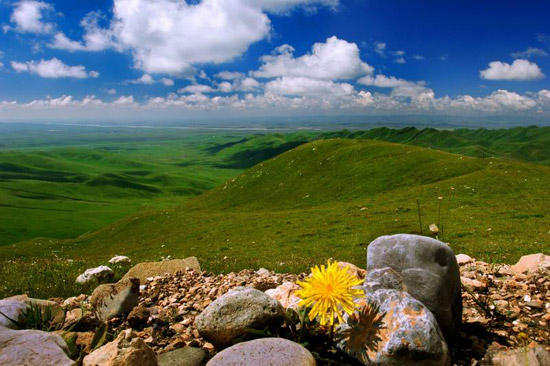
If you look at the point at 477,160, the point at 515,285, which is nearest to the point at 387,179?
the point at 477,160

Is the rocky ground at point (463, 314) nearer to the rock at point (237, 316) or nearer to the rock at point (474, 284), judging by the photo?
the rock at point (474, 284)

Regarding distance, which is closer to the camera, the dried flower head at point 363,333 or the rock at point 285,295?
the dried flower head at point 363,333

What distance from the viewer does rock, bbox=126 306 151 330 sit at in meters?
5.90

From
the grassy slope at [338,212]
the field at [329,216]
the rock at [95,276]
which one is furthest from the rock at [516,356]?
the rock at [95,276]

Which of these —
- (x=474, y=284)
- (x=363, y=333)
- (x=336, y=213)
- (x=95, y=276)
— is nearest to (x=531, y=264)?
(x=474, y=284)

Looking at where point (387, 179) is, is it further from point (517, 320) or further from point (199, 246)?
point (517, 320)

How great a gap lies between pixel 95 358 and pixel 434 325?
13.6 feet

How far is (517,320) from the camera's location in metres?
5.39

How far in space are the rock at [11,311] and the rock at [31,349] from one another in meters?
1.02

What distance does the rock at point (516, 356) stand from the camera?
4051 millimetres

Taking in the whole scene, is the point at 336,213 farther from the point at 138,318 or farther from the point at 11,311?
the point at 11,311

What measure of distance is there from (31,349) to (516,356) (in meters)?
5.88

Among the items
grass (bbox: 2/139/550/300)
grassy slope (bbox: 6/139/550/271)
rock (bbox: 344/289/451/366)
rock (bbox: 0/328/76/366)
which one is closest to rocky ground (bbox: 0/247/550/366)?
rock (bbox: 0/328/76/366)

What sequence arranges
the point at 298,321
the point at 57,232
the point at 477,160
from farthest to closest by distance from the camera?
the point at 57,232 → the point at 477,160 → the point at 298,321
